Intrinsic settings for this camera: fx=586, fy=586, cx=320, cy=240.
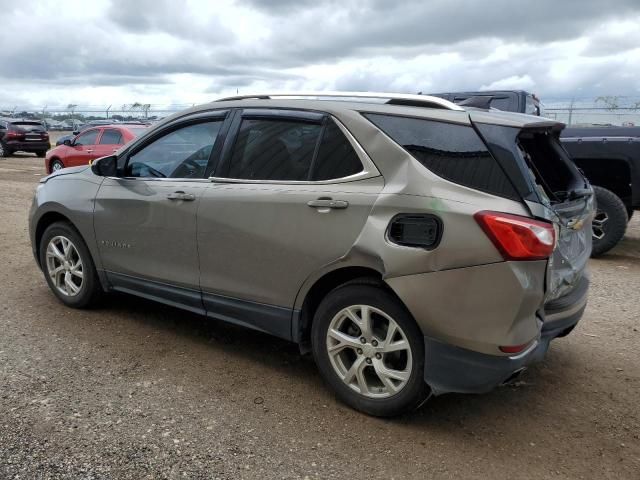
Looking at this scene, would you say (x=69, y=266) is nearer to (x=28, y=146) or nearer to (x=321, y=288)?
(x=321, y=288)

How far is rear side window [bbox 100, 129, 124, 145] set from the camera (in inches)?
556

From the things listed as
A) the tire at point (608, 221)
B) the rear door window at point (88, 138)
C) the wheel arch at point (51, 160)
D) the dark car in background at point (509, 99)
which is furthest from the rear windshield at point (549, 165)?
the wheel arch at point (51, 160)

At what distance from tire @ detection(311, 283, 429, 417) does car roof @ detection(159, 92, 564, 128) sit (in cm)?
99

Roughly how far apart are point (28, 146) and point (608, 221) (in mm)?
22550

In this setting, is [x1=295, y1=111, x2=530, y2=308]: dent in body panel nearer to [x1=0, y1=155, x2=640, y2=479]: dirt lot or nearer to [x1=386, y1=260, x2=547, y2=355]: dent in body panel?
[x1=386, y1=260, x2=547, y2=355]: dent in body panel

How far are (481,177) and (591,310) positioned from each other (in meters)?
2.90

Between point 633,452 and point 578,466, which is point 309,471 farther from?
point 633,452

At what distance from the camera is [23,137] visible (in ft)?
76.3

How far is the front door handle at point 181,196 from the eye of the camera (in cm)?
385

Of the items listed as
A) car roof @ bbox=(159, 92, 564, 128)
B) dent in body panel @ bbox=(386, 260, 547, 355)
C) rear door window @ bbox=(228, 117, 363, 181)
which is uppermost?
car roof @ bbox=(159, 92, 564, 128)

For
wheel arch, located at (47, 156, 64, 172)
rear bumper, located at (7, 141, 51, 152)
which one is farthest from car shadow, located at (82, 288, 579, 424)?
rear bumper, located at (7, 141, 51, 152)

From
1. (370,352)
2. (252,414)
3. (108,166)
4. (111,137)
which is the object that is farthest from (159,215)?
(111,137)

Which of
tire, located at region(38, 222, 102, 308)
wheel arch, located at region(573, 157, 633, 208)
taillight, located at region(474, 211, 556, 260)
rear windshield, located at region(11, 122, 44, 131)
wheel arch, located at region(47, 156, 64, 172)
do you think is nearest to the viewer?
taillight, located at region(474, 211, 556, 260)

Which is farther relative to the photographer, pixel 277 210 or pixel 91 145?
pixel 91 145
